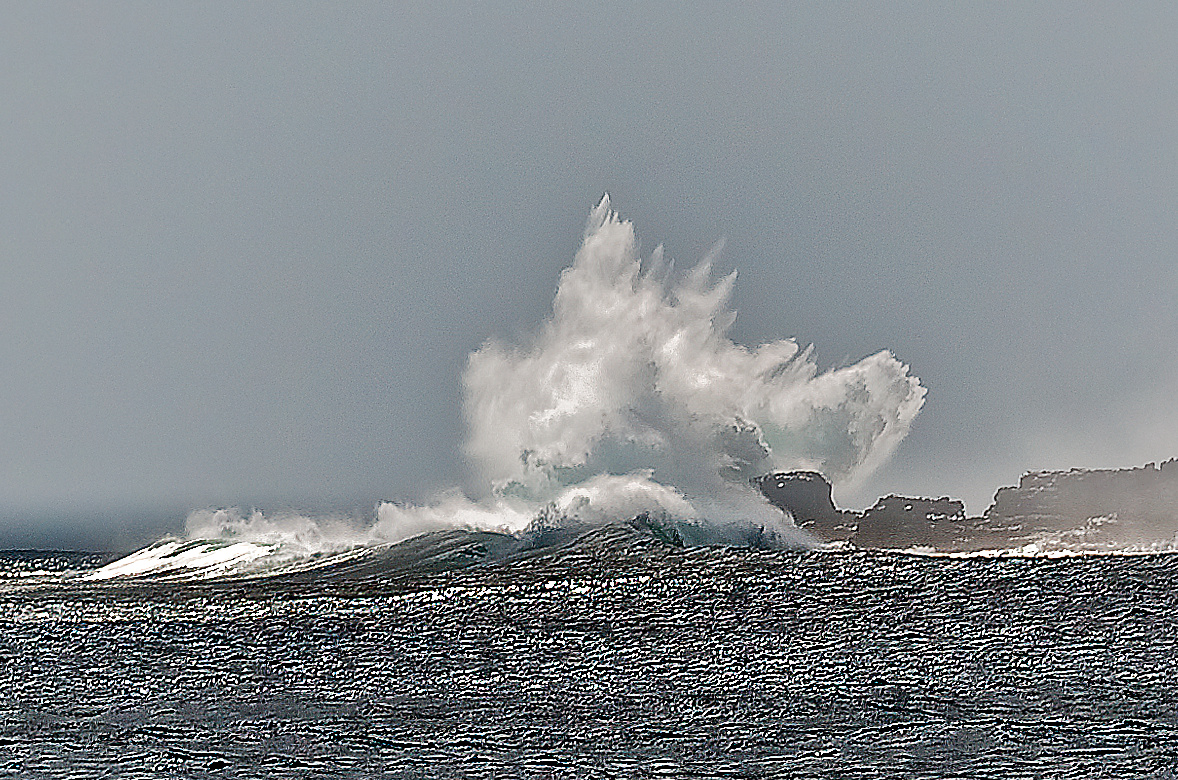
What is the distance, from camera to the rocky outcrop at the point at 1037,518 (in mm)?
2994

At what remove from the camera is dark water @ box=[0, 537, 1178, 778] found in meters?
2.53

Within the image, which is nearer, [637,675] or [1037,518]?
[637,675]

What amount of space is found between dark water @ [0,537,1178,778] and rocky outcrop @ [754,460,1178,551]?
0.32 m

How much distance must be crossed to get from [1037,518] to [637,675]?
1.91m

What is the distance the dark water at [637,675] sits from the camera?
253 centimetres

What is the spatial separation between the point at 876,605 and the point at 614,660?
825 millimetres

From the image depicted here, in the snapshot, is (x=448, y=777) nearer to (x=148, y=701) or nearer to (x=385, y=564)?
(x=385, y=564)

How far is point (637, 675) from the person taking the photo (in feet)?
8.78

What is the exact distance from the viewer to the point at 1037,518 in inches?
138

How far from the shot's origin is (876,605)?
8.67 feet

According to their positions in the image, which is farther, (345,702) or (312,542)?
(312,542)

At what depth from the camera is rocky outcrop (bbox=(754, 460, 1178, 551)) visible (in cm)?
299

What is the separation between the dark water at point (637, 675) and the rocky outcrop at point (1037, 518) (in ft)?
1.06

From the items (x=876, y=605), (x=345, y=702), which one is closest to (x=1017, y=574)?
(x=876, y=605)
